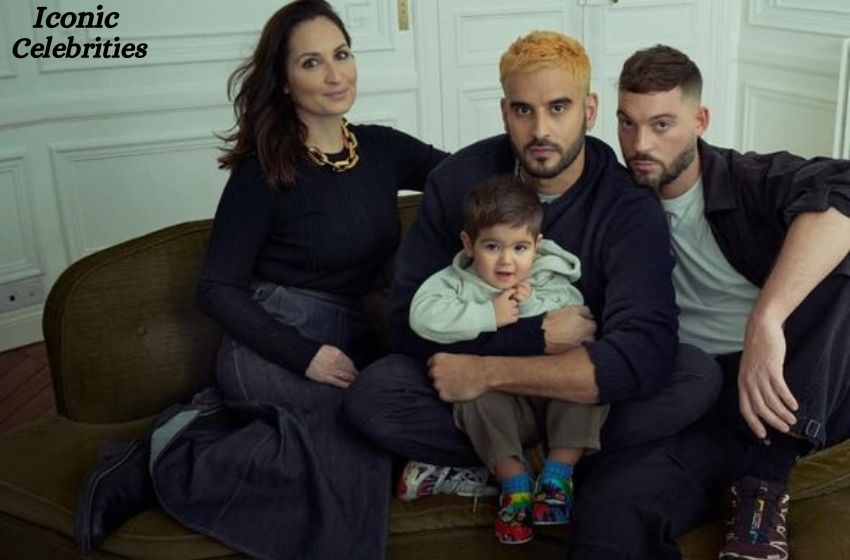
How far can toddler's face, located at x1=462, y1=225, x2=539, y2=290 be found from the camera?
1831mm

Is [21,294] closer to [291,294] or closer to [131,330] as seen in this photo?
[131,330]

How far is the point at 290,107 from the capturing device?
2.24 meters

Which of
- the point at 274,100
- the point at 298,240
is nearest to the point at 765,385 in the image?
the point at 298,240

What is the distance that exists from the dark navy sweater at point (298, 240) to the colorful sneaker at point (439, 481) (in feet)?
1.20

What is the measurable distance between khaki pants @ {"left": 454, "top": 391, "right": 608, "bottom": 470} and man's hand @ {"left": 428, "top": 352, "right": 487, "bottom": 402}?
0.02 m

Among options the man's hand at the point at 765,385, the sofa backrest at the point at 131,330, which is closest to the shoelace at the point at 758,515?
the man's hand at the point at 765,385

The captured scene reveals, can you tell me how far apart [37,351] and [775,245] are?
2.73m

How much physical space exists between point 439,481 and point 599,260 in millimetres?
508

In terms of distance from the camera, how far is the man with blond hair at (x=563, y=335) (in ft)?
5.88

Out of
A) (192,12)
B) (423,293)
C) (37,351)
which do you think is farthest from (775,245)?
(37,351)

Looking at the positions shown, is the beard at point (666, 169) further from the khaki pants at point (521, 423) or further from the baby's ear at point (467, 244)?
the khaki pants at point (521, 423)

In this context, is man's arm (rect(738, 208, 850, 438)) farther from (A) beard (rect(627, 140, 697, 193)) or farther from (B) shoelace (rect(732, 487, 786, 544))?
(A) beard (rect(627, 140, 697, 193))

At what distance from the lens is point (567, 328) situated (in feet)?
6.16

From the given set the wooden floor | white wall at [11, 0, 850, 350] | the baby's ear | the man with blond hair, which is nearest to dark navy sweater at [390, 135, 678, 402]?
the man with blond hair
